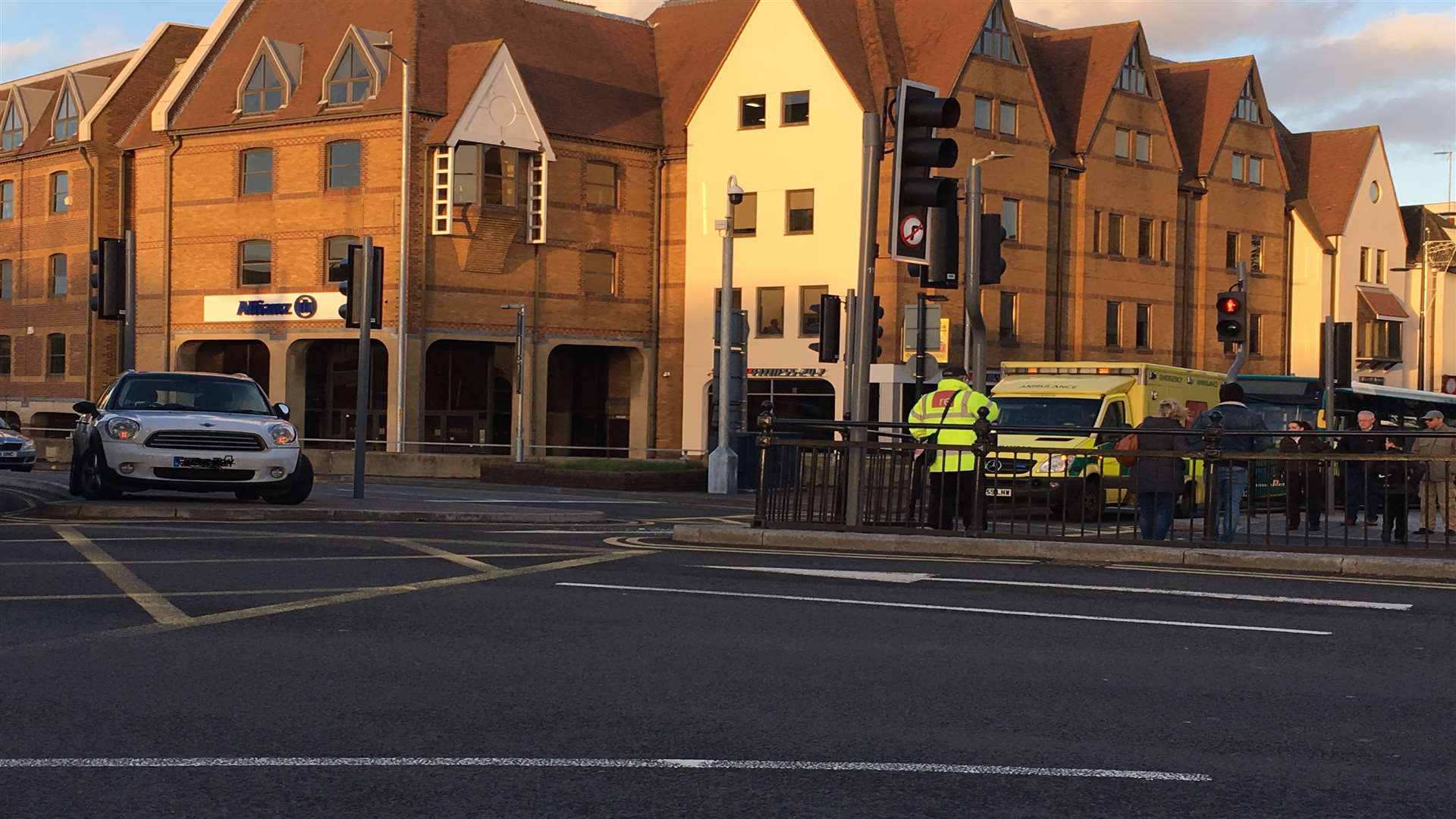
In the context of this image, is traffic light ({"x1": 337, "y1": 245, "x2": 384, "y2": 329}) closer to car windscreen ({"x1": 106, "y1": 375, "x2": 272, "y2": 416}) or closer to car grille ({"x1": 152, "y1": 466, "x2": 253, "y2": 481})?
car windscreen ({"x1": 106, "y1": 375, "x2": 272, "y2": 416})

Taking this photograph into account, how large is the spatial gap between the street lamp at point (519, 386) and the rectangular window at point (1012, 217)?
1340 centimetres

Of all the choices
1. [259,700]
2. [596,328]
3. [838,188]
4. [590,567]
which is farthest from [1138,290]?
[259,700]

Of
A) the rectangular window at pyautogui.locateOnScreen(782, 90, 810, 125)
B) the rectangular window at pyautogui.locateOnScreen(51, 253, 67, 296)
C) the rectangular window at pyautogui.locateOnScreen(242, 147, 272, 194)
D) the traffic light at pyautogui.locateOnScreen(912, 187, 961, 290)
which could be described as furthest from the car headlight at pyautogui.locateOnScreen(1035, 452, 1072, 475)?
the rectangular window at pyautogui.locateOnScreen(51, 253, 67, 296)

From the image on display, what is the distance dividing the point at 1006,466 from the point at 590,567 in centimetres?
459

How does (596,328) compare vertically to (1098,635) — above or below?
above

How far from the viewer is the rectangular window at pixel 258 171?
48.3m

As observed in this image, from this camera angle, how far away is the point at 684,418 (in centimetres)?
4972

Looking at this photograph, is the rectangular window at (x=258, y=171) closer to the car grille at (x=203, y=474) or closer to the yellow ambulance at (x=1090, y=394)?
the yellow ambulance at (x=1090, y=394)

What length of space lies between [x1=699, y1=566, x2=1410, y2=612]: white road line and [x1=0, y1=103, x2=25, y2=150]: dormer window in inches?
2008

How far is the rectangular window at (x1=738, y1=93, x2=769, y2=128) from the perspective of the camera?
159ft

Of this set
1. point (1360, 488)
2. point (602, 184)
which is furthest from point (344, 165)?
point (1360, 488)

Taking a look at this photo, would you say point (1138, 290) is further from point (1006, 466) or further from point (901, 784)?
point (901, 784)

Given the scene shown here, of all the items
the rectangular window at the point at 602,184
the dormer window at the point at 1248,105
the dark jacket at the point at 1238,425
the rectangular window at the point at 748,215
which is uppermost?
the dormer window at the point at 1248,105

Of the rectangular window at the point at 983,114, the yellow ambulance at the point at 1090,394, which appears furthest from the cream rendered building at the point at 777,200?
the yellow ambulance at the point at 1090,394
